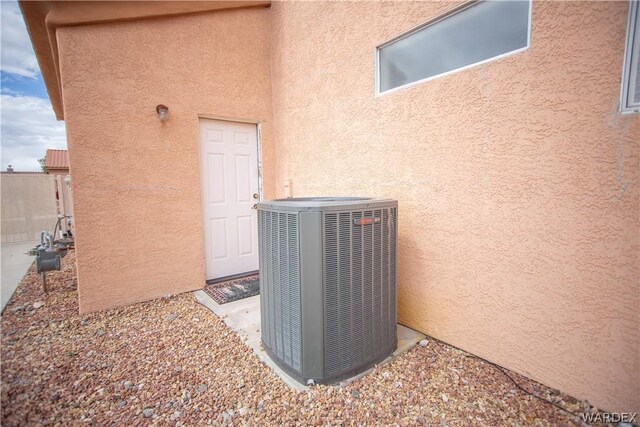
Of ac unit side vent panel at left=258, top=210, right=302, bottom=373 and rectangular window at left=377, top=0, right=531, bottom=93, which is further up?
rectangular window at left=377, top=0, right=531, bottom=93

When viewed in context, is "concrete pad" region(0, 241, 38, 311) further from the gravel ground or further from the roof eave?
the roof eave

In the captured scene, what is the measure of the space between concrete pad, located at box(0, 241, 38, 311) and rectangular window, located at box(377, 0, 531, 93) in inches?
215

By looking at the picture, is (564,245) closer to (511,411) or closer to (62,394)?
(511,411)

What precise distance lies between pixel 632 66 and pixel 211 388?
3385 millimetres

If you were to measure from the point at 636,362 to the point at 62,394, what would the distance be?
3763 mm

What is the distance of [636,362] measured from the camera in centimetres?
161

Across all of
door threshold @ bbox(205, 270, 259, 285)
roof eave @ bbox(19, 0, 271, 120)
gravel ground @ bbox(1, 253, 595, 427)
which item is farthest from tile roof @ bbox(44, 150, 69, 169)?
gravel ground @ bbox(1, 253, 595, 427)

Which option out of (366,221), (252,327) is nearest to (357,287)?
(366,221)

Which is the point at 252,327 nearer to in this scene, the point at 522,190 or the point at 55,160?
the point at 522,190

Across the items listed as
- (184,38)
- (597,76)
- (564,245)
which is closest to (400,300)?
(564,245)

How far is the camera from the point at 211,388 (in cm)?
205

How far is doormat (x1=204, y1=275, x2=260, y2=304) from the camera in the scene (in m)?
3.67

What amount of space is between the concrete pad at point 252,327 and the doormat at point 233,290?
79 millimetres

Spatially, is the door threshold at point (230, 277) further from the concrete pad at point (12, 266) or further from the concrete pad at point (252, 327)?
the concrete pad at point (12, 266)
